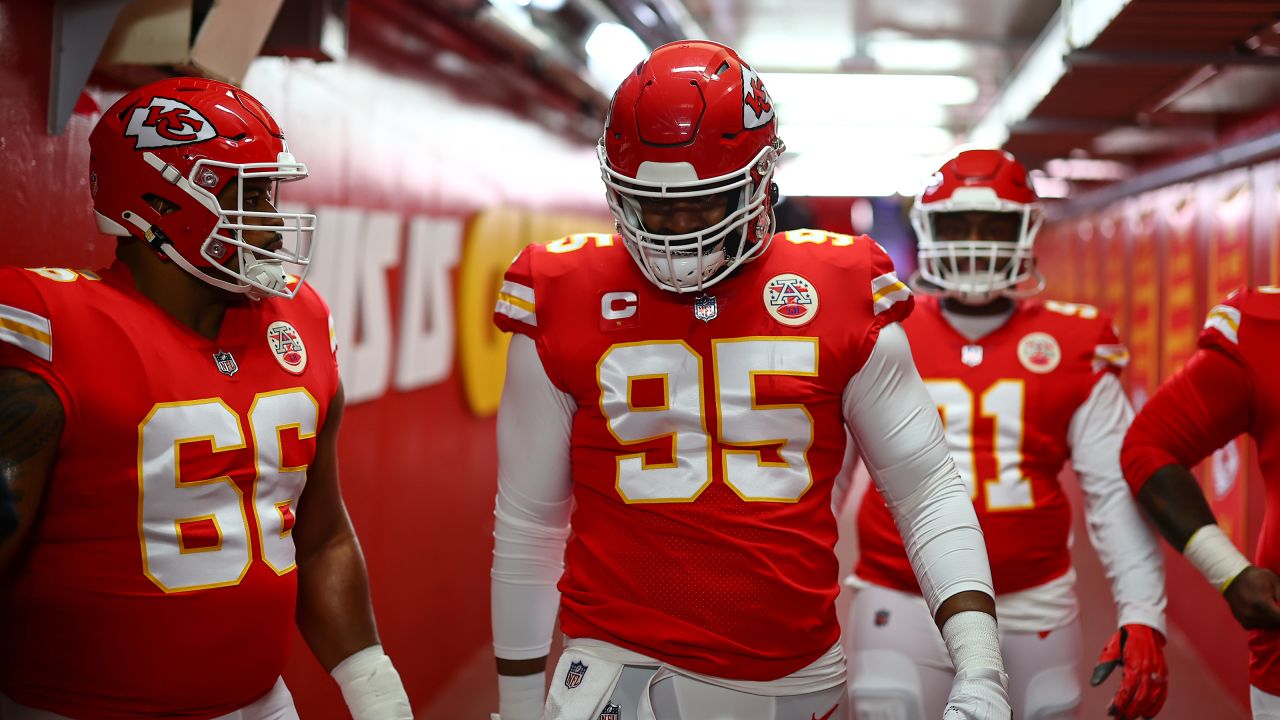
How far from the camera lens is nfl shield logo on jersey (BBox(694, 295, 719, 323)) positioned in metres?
2.06

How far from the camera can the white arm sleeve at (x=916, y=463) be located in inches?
80.5

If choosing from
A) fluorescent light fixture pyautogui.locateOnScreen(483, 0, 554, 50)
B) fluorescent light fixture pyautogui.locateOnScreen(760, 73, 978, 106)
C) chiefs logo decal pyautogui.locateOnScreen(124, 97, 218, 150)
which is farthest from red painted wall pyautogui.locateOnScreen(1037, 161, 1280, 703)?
chiefs logo decal pyautogui.locateOnScreen(124, 97, 218, 150)

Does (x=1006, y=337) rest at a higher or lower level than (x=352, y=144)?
lower

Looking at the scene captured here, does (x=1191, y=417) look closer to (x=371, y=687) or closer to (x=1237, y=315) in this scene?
(x=1237, y=315)

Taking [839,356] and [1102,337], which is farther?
[1102,337]

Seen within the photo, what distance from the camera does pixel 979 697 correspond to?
186 centimetres

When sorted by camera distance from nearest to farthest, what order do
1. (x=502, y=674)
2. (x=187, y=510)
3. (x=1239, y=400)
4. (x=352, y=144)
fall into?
(x=187, y=510) → (x=502, y=674) → (x=1239, y=400) → (x=352, y=144)

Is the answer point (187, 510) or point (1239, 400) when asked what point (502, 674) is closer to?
point (187, 510)

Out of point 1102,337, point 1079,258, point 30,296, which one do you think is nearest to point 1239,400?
point 1102,337

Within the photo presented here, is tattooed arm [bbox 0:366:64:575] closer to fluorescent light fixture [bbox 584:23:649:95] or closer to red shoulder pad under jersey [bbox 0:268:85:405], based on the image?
red shoulder pad under jersey [bbox 0:268:85:405]

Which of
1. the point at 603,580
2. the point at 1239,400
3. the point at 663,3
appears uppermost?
the point at 663,3

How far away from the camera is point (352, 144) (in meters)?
3.95

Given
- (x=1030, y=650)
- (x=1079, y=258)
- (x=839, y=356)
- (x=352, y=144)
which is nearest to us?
(x=839, y=356)

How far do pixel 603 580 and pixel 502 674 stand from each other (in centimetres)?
31
